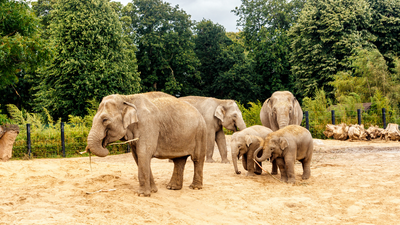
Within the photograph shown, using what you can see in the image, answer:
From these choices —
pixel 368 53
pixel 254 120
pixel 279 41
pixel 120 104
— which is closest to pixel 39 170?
pixel 120 104

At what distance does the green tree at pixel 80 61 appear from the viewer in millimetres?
26828

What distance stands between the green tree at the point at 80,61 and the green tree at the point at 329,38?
15910 millimetres

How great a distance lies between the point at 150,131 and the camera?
6785mm

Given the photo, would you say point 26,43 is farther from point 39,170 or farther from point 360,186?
point 360,186

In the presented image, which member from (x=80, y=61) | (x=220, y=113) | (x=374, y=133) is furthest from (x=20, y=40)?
(x=374, y=133)

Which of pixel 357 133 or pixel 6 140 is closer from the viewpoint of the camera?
pixel 6 140

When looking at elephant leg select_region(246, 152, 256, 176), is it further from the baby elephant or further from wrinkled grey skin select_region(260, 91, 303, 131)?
wrinkled grey skin select_region(260, 91, 303, 131)

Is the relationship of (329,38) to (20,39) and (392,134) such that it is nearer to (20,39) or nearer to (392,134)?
(392,134)

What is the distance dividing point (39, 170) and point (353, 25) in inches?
1111

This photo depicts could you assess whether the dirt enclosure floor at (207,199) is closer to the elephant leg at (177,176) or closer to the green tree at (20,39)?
the elephant leg at (177,176)

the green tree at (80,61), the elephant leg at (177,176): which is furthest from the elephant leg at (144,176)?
the green tree at (80,61)

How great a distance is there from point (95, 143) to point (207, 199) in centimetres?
230

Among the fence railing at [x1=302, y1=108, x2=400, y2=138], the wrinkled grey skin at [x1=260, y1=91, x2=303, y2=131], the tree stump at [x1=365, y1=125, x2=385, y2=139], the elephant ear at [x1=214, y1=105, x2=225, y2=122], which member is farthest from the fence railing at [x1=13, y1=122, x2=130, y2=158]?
the tree stump at [x1=365, y1=125, x2=385, y2=139]

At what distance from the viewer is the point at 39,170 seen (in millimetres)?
9656
